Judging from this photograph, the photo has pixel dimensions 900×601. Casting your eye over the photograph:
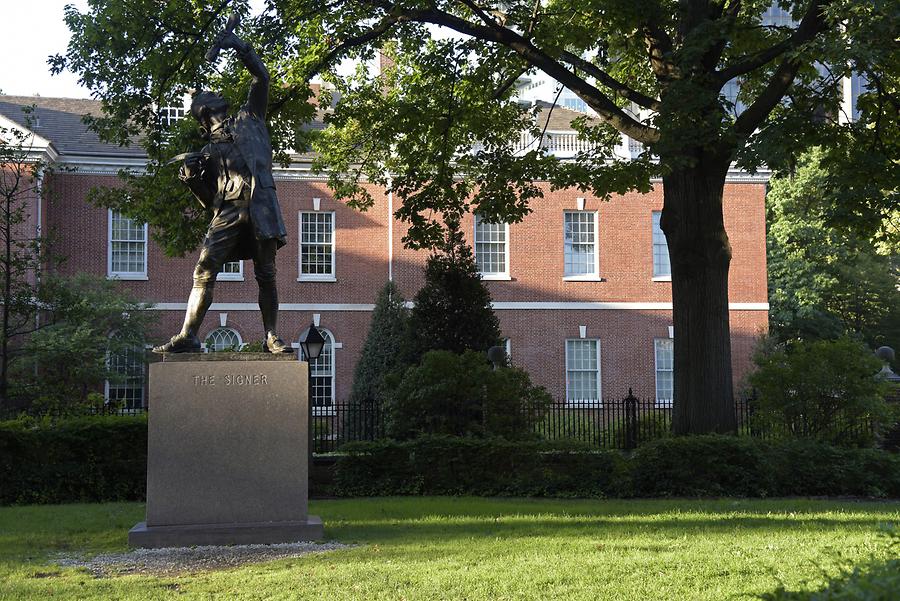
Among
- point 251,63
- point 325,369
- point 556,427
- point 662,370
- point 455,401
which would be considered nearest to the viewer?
point 251,63

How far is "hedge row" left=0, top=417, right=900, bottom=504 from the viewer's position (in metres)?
14.2

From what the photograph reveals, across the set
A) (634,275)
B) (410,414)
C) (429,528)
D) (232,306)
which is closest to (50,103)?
(232,306)

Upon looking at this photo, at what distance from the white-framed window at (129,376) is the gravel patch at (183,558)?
22.0 metres

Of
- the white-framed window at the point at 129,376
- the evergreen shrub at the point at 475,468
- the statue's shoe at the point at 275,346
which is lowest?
the evergreen shrub at the point at 475,468

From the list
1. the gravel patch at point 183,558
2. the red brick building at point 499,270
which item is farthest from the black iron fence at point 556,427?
the red brick building at point 499,270

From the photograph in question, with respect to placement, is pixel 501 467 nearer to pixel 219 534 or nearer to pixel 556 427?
pixel 219 534

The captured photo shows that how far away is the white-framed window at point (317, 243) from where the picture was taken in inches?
1348

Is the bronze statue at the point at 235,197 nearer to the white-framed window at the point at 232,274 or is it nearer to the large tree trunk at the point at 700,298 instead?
the large tree trunk at the point at 700,298

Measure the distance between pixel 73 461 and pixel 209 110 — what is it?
6864mm

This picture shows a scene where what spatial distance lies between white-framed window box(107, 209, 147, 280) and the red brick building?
0.04 meters

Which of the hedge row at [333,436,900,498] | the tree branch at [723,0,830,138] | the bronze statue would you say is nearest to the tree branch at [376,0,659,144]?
the tree branch at [723,0,830,138]

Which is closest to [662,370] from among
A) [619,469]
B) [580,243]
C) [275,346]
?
[580,243]

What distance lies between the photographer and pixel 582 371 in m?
35.3

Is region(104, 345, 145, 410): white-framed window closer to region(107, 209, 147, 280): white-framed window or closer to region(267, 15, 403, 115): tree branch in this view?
region(107, 209, 147, 280): white-framed window
